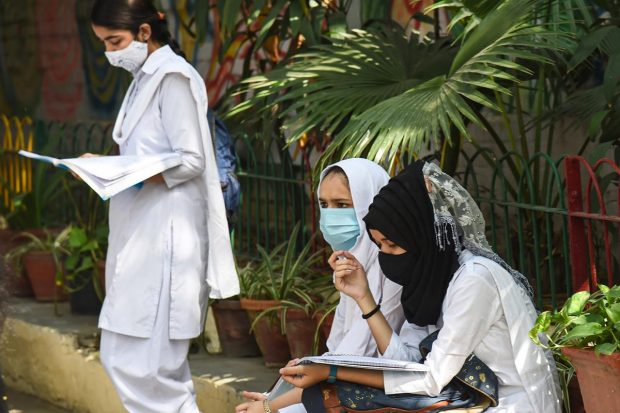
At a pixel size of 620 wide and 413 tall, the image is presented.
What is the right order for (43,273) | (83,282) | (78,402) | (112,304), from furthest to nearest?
(43,273), (83,282), (78,402), (112,304)

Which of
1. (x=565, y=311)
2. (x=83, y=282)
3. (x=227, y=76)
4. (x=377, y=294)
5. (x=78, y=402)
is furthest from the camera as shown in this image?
(x=227, y=76)

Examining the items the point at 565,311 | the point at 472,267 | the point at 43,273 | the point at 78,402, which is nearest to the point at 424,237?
the point at 472,267

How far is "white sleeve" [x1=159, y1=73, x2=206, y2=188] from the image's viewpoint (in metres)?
4.69

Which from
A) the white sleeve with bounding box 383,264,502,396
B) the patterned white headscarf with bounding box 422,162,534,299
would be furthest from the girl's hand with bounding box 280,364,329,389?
the patterned white headscarf with bounding box 422,162,534,299

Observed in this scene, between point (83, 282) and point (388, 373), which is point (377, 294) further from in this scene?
point (83, 282)

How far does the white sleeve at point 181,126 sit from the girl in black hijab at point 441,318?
3.43 feet

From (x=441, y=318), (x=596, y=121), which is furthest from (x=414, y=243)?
(x=596, y=121)

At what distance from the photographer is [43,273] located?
7785mm

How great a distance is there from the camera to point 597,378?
134 inches

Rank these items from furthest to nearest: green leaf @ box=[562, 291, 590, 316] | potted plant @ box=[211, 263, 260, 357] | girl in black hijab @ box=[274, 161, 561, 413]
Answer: potted plant @ box=[211, 263, 260, 357], girl in black hijab @ box=[274, 161, 561, 413], green leaf @ box=[562, 291, 590, 316]

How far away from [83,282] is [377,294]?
3.47 metres

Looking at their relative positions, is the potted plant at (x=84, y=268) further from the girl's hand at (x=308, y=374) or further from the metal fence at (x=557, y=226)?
the girl's hand at (x=308, y=374)

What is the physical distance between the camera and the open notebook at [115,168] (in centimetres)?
457

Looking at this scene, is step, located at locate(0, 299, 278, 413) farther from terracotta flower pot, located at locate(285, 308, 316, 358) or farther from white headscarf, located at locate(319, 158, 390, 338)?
white headscarf, located at locate(319, 158, 390, 338)
